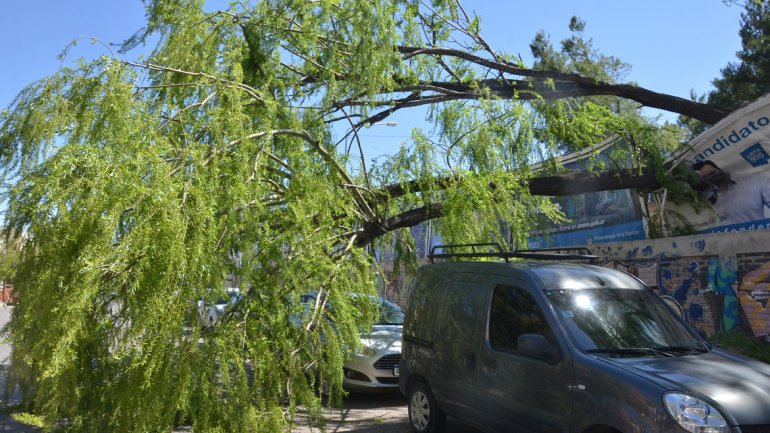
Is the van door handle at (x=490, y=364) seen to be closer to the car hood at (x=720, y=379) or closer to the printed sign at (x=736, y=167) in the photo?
the car hood at (x=720, y=379)

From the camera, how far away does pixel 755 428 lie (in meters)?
4.23

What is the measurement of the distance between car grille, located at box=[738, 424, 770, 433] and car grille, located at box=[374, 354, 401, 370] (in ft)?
19.3

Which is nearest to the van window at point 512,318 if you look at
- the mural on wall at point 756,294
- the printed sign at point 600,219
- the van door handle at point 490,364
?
the van door handle at point 490,364

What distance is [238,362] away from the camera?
19.5 feet

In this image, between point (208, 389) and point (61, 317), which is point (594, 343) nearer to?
point (208, 389)

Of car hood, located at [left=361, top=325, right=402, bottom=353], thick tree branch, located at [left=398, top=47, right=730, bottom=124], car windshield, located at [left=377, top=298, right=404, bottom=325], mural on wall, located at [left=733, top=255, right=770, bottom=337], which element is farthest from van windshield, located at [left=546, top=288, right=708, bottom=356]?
thick tree branch, located at [left=398, top=47, right=730, bottom=124]

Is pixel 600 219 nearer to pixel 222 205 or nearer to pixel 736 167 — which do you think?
pixel 736 167

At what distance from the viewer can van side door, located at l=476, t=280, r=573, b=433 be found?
16.8 ft

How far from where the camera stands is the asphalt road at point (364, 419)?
762cm

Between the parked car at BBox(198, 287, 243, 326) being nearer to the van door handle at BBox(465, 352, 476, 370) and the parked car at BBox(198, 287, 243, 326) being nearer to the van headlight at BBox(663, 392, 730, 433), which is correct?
the van door handle at BBox(465, 352, 476, 370)

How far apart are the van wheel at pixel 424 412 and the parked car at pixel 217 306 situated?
2.29 m

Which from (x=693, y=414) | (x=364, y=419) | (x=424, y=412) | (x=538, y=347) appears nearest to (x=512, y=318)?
(x=538, y=347)

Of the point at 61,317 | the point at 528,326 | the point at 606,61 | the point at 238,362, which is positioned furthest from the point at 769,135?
the point at 606,61

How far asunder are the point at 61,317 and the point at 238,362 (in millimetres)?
1695
